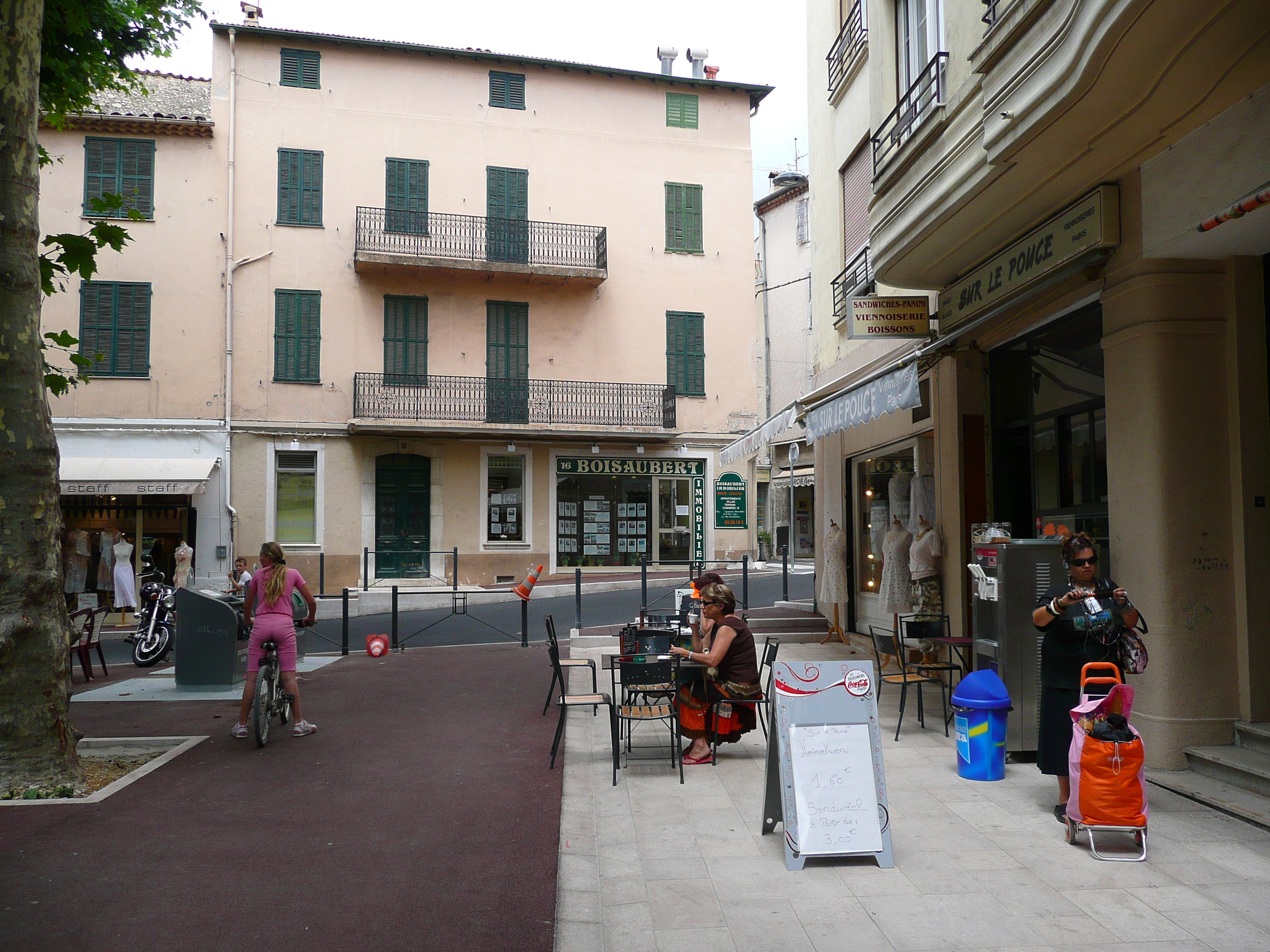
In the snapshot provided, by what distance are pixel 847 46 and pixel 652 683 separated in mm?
9291

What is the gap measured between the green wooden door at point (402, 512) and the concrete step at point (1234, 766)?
690 inches

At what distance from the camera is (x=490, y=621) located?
651 inches

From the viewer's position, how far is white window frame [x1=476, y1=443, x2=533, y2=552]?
2203 cm

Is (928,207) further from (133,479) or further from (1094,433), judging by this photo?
(133,479)

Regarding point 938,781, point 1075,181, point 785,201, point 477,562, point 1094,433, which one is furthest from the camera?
point 785,201

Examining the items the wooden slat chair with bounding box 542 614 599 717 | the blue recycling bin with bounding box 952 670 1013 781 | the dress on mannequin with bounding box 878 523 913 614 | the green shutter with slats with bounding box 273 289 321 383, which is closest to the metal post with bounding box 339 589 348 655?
the wooden slat chair with bounding box 542 614 599 717

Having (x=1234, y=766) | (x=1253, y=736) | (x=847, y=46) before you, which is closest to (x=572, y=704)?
(x=1234, y=766)

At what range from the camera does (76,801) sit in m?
5.89

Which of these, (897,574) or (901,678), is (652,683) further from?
(897,574)

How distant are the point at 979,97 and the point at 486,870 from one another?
6.00 metres

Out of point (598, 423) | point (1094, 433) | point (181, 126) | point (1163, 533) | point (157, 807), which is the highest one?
point (181, 126)

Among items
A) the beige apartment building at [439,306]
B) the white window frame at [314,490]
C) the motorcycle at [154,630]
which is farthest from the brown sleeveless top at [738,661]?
the white window frame at [314,490]

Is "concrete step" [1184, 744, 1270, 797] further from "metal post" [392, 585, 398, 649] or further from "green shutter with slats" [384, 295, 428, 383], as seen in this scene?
"green shutter with slats" [384, 295, 428, 383]

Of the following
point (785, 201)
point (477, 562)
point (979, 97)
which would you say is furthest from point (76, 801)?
point (785, 201)
